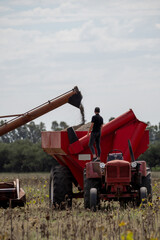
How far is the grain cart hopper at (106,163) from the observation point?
10797mm

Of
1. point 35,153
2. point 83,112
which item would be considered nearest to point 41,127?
point 35,153

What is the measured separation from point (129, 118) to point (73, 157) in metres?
1.62

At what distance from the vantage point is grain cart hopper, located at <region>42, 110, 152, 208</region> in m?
10.8

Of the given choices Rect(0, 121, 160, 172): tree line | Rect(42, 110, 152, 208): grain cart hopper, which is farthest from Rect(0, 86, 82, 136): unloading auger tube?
Rect(0, 121, 160, 172): tree line

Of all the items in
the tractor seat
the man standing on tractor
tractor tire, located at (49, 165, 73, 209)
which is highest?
the man standing on tractor

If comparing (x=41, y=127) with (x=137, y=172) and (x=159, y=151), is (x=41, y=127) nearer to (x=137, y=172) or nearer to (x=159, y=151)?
(x=159, y=151)

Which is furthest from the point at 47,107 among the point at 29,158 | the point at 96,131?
the point at 29,158

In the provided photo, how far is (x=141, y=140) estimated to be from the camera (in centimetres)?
1259

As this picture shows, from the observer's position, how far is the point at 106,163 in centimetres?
1092

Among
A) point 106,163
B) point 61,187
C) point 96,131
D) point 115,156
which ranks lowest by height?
point 61,187

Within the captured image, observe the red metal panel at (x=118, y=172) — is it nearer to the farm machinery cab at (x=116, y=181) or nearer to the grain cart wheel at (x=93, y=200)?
the farm machinery cab at (x=116, y=181)

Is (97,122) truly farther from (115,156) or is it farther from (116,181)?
(116,181)

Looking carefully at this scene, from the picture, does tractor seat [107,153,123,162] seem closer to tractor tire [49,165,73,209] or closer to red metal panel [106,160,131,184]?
red metal panel [106,160,131,184]

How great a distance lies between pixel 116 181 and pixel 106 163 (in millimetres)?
445
